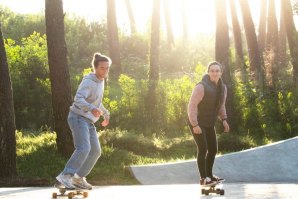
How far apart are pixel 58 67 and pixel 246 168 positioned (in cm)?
518

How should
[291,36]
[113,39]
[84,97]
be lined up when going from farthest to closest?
[113,39], [291,36], [84,97]

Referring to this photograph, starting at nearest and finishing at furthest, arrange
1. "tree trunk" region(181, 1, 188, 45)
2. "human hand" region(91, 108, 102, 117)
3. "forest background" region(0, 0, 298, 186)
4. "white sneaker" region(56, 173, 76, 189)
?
"human hand" region(91, 108, 102, 117) → "white sneaker" region(56, 173, 76, 189) → "forest background" region(0, 0, 298, 186) → "tree trunk" region(181, 1, 188, 45)

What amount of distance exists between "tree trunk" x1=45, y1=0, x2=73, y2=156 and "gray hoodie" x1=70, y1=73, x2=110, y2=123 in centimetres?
642

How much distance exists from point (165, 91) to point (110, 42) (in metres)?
10.3

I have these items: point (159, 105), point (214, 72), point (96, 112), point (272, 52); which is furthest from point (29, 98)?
point (96, 112)

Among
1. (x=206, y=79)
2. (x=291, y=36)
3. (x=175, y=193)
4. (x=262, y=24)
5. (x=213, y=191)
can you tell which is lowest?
(x=175, y=193)

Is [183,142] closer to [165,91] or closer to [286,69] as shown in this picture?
[165,91]

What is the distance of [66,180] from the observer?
27.3 ft

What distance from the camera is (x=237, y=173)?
1306cm

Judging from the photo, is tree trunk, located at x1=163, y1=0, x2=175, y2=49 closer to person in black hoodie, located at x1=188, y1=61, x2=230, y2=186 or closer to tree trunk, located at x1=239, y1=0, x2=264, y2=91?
tree trunk, located at x1=239, y1=0, x2=264, y2=91

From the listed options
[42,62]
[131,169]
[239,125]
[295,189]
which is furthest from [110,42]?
[295,189]

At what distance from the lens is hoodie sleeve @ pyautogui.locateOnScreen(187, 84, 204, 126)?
8.96 m

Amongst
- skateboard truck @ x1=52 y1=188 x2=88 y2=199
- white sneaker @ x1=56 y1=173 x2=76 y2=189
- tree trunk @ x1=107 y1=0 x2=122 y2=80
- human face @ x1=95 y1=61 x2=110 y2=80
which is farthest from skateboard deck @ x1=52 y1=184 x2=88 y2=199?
tree trunk @ x1=107 y1=0 x2=122 y2=80

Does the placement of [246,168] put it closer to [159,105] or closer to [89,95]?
[89,95]
